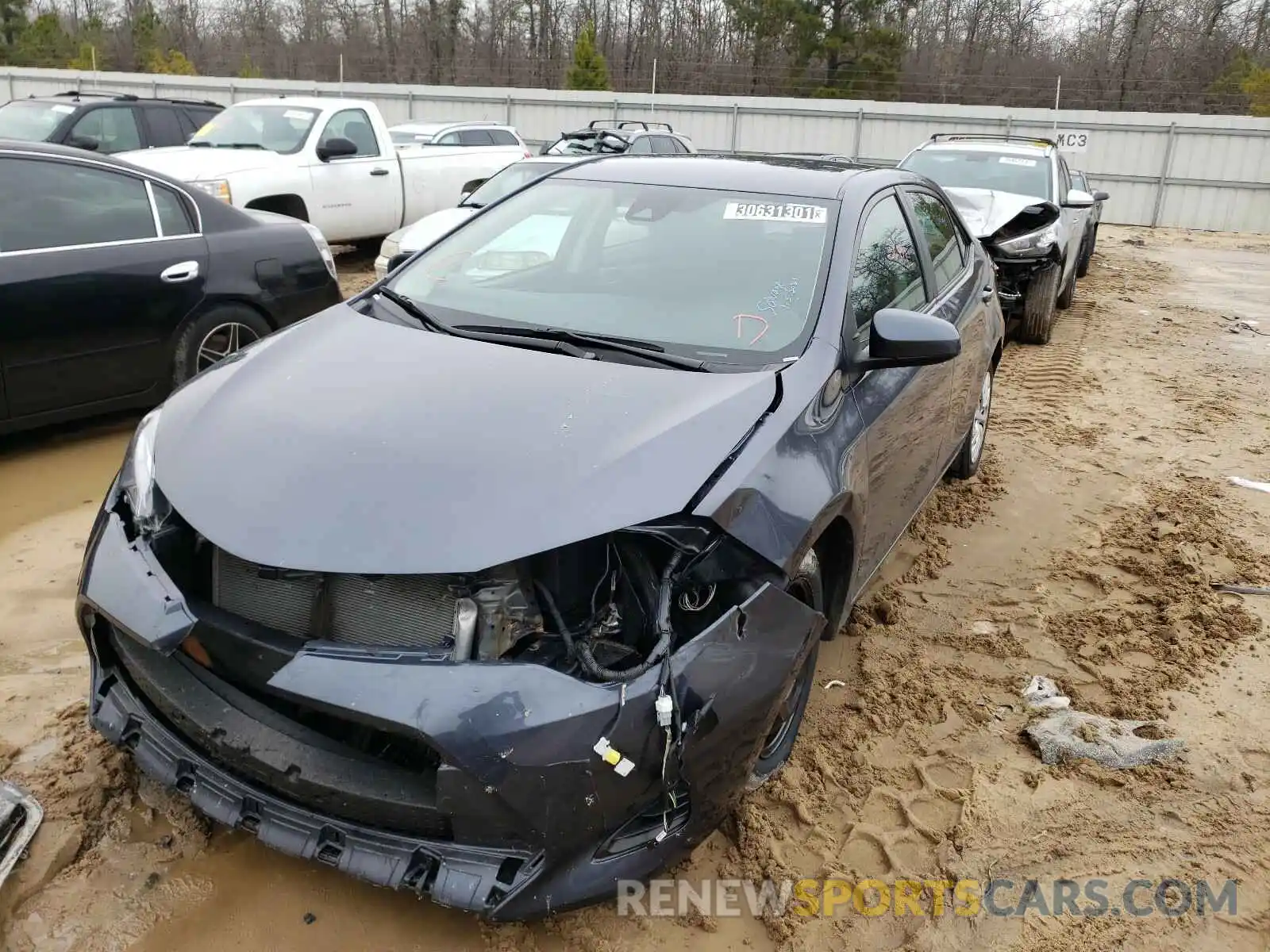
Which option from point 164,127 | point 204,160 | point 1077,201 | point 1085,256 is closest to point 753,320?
point 204,160

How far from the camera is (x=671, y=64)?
36.6 metres

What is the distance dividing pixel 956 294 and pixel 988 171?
6.02 m

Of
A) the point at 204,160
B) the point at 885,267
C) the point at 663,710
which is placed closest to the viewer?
the point at 663,710

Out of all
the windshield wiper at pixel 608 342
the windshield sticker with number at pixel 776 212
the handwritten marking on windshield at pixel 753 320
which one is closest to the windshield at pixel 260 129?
the windshield sticker with number at pixel 776 212

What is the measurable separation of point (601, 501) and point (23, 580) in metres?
2.73

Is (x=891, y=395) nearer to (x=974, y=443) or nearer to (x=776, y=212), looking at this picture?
(x=776, y=212)

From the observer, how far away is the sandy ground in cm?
229

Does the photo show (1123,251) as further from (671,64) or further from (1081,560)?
(671,64)

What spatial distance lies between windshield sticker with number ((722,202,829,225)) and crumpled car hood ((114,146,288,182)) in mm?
6340

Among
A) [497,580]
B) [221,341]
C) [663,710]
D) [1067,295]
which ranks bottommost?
[1067,295]

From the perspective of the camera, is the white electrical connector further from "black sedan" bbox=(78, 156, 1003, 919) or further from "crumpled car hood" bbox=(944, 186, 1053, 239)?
"crumpled car hood" bbox=(944, 186, 1053, 239)

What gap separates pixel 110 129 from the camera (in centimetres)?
992

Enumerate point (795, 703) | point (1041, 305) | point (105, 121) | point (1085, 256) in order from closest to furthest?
1. point (795, 703)
2. point (1041, 305)
3. point (105, 121)
4. point (1085, 256)

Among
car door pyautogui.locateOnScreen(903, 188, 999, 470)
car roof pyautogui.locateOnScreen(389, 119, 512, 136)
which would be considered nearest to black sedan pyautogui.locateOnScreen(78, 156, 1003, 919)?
car door pyautogui.locateOnScreen(903, 188, 999, 470)
